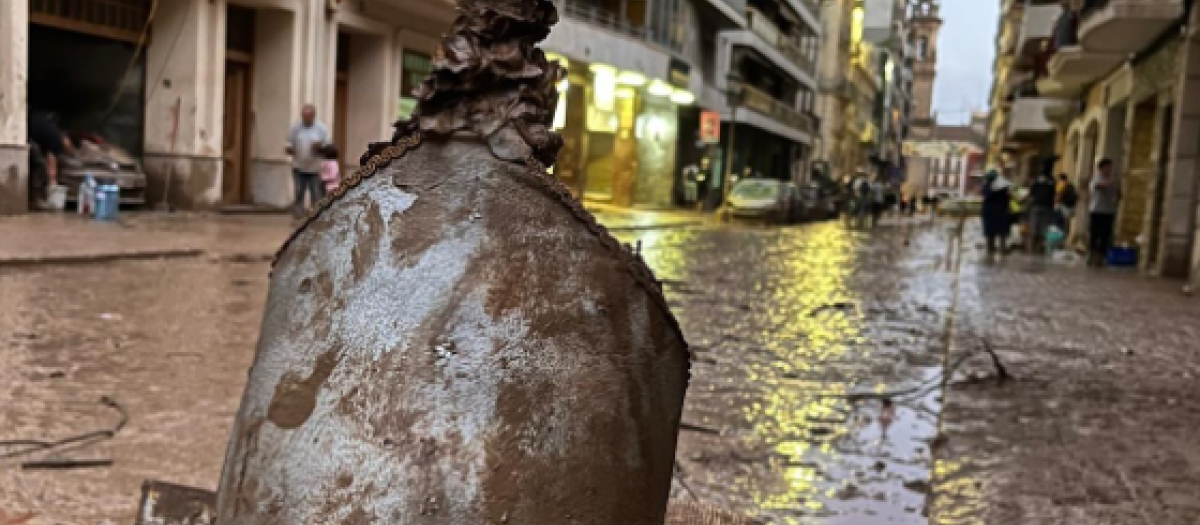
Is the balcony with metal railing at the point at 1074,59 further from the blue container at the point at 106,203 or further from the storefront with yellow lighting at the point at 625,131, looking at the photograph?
the blue container at the point at 106,203

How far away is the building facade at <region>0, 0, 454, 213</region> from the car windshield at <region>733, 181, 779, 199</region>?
13214 mm

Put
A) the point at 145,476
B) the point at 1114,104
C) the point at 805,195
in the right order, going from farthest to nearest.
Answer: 1. the point at 805,195
2. the point at 1114,104
3. the point at 145,476

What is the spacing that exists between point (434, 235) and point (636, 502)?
424 millimetres

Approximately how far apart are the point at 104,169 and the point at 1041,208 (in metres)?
15.2

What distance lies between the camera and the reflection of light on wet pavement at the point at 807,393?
375 cm

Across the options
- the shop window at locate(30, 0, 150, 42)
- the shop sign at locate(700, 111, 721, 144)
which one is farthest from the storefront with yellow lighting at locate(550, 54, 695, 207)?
the shop window at locate(30, 0, 150, 42)

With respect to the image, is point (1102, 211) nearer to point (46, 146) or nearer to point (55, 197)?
point (55, 197)

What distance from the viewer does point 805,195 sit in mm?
35281

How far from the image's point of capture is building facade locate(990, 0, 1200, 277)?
14.4 meters

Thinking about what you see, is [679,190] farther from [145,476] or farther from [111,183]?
[145,476]

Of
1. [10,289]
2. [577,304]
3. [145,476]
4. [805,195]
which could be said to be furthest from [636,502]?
[805,195]

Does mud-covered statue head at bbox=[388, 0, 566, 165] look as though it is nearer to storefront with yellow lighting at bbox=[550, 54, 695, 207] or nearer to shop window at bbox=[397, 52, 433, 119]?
shop window at bbox=[397, 52, 433, 119]

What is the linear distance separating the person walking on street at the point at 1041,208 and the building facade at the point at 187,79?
10.8 meters

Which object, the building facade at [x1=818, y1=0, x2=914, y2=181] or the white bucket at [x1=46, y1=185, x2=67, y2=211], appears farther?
the building facade at [x1=818, y1=0, x2=914, y2=181]
